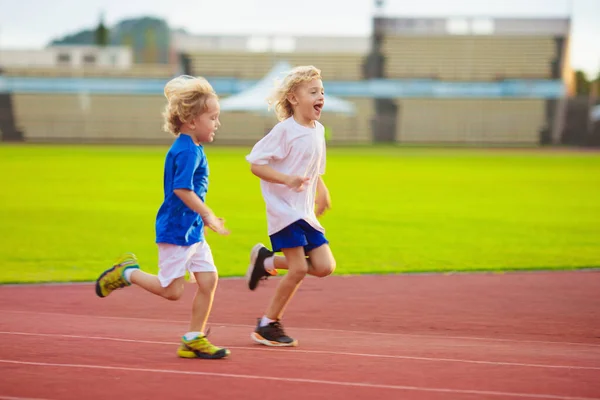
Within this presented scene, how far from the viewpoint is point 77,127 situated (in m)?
61.5

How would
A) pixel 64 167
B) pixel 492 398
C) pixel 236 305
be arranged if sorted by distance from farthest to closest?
pixel 64 167 → pixel 236 305 → pixel 492 398

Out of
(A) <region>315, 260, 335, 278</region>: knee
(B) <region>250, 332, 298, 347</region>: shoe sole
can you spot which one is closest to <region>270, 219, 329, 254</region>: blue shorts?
(A) <region>315, 260, 335, 278</region>: knee

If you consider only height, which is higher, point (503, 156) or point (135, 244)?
point (135, 244)

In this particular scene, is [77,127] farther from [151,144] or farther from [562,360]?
[562,360]

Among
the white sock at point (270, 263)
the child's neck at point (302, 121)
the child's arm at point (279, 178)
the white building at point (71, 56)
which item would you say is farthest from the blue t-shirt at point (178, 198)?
the white building at point (71, 56)

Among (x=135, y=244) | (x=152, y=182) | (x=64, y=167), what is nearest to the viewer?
(x=135, y=244)

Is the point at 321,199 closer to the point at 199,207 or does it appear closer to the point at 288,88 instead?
the point at 288,88

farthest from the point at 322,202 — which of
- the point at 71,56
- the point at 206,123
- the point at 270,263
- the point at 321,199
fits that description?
the point at 71,56

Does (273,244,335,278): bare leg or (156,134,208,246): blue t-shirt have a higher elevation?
(156,134,208,246): blue t-shirt

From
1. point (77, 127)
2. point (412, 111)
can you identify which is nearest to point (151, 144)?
point (77, 127)

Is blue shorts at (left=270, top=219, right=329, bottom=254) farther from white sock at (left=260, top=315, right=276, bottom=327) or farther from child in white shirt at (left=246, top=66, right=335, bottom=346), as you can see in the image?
white sock at (left=260, top=315, right=276, bottom=327)

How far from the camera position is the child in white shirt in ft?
22.7

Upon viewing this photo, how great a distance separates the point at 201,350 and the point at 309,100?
6.42ft

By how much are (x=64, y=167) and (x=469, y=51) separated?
134 feet
